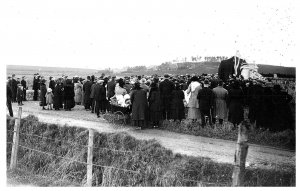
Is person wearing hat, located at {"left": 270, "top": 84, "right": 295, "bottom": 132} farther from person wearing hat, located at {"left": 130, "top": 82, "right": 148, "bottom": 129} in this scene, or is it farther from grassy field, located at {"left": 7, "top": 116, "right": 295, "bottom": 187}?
person wearing hat, located at {"left": 130, "top": 82, "right": 148, "bottom": 129}

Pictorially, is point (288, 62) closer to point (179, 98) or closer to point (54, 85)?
point (179, 98)

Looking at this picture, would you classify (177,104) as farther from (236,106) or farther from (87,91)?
(87,91)

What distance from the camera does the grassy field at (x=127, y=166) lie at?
8539 mm

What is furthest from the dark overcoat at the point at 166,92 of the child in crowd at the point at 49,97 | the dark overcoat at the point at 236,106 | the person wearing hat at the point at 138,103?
the child in crowd at the point at 49,97

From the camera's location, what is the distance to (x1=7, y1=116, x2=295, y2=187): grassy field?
8539 millimetres

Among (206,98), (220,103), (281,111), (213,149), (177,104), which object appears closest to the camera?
(213,149)

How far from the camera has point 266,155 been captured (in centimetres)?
1010

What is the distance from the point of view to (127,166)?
1012 cm

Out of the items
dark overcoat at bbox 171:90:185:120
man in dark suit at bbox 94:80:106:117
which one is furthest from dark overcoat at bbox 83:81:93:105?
dark overcoat at bbox 171:90:185:120

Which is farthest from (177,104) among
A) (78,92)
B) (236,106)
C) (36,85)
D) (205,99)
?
(36,85)

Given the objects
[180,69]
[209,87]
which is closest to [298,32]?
[209,87]

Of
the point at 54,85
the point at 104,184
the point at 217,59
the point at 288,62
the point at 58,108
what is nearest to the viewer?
the point at 288,62

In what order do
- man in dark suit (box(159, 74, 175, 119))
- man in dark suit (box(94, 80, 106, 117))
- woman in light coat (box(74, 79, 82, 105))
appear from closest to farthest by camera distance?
man in dark suit (box(159, 74, 175, 119)) < man in dark suit (box(94, 80, 106, 117)) < woman in light coat (box(74, 79, 82, 105))

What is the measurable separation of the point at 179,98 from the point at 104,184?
18.4 feet
